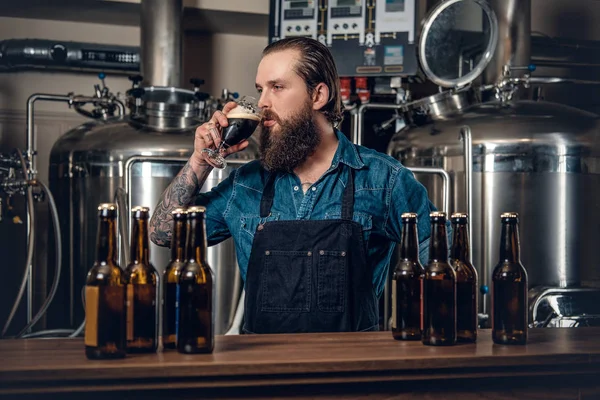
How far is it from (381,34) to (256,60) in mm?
1204

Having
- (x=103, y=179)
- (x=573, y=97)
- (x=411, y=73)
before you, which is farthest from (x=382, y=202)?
(x=573, y=97)

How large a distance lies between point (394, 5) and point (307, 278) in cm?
304

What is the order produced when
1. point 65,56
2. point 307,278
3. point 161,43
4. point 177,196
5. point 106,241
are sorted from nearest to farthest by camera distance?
point 106,241, point 307,278, point 177,196, point 161,43, point 65,56

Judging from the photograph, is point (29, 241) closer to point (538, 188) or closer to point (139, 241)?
point (538, 188)

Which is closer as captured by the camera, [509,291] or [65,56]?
[509,291]

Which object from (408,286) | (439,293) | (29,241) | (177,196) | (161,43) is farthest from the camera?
(161,43)

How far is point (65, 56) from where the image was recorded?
497 centimetres

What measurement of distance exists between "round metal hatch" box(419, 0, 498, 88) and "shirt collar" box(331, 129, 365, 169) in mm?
1860

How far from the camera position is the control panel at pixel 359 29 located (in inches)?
185

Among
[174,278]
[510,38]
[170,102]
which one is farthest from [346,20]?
[174,278]

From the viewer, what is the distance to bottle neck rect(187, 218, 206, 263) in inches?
55.1

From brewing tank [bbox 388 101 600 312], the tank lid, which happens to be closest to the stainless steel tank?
brewing tank [bbox 388 101 600 312]

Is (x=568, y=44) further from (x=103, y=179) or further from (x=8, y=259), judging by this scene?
(x=8, y=259)

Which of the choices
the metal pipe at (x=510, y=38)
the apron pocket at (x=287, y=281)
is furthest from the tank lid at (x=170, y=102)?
the apron pocket at (x=287, y=281)
